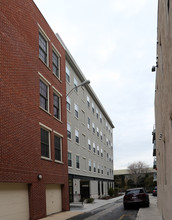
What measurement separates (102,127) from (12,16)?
37.8 meters

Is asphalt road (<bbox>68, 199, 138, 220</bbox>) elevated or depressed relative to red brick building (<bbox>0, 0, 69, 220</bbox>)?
depressed

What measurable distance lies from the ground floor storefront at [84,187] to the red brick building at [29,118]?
7.60 meters

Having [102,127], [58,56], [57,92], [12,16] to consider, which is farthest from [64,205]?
[102,127]

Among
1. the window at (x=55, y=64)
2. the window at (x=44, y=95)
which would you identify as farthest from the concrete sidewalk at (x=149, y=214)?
the window at (x=55, y=64)

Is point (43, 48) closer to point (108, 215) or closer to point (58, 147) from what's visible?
point (58, 147)

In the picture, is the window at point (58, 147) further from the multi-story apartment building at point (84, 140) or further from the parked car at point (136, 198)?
the multi-story apartment building at point (84, 140)

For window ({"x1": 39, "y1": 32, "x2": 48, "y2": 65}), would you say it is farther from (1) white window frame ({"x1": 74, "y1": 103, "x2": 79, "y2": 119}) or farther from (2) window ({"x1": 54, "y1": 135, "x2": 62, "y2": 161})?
(1) white window frame ({"x1": 74, "y1": 103, "x2": 79, "y2": 119})

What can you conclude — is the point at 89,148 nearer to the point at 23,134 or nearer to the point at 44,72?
the point at 44,72

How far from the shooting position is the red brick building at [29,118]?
13000 mm

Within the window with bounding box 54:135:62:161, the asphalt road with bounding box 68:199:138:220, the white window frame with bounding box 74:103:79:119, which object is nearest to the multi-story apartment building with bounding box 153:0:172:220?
the asphalt road with bounding box 68:199:138:220

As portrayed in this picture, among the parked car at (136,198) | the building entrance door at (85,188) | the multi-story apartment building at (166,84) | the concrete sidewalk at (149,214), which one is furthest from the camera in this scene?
the building entrance door at (85,188)

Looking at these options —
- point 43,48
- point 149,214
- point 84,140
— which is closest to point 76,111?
point 84,140

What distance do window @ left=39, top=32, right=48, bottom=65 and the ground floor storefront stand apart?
12.9 metres

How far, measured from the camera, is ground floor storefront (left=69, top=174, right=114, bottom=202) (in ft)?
94.0
